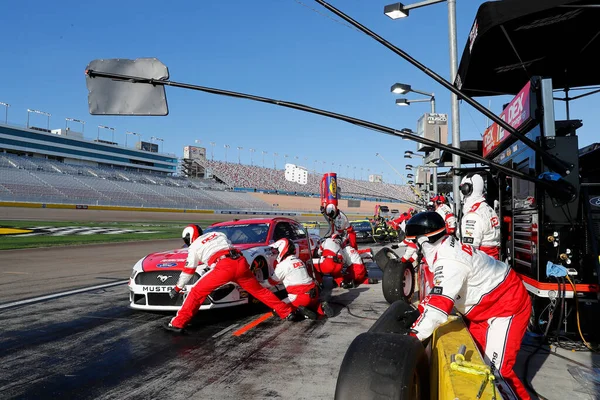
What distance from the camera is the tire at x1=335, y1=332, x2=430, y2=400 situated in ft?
7.61

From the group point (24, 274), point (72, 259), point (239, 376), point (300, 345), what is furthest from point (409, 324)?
point (72, 259)

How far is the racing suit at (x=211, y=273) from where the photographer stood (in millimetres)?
5586

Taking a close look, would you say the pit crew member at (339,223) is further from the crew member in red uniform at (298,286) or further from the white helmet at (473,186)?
the white helmet at (473,186)

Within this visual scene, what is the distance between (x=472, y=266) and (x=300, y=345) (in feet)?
8.25

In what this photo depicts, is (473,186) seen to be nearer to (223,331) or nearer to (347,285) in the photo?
(347,285)

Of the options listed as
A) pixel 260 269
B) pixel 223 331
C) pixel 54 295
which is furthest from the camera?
pixel 54 295

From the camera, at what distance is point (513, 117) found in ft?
16.4

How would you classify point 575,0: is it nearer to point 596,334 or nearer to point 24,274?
point 596,334

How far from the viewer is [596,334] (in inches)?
185

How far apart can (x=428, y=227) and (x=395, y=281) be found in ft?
12.2

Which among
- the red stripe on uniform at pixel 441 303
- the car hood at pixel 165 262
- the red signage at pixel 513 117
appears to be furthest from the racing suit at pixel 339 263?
the red stripe on uniform at pixel 441 303

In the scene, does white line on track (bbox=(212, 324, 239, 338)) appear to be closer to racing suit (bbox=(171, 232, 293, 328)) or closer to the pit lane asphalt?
the pit lane asphalt

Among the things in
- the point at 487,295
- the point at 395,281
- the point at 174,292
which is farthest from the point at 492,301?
the point at 174,292

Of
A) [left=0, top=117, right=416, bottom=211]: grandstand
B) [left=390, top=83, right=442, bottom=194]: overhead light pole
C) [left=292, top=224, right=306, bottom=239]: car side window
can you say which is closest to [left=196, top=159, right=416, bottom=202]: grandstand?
[left=0, top=117, right=416, bottom=211]: grandstand
